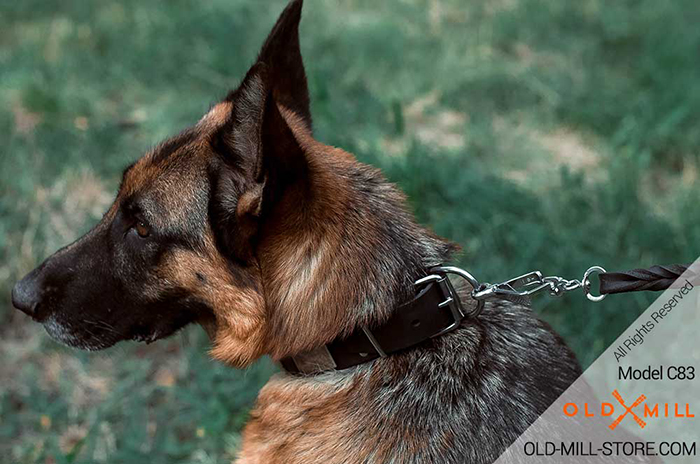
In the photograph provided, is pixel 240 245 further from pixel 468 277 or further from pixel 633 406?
pixel 633 406

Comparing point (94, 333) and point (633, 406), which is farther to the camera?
point (633, 406)

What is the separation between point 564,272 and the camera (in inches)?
162

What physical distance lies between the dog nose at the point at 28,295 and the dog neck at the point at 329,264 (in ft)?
3.06

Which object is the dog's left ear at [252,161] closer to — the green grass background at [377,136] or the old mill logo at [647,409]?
the green grass background at [377,136]

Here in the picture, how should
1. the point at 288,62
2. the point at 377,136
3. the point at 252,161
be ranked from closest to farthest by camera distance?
the point at 252,161, the point at 288,62, the point at 377,136

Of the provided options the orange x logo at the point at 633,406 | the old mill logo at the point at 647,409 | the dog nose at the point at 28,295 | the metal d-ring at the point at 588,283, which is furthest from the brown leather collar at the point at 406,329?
the old mill logo at the point at 647,409

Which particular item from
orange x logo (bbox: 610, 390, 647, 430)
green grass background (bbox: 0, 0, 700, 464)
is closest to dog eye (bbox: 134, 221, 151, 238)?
green grass background (bbox: 0, 0, 700, 464)

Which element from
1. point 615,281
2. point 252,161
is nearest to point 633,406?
point 615,281

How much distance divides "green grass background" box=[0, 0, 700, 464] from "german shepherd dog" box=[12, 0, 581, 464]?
1.01 m

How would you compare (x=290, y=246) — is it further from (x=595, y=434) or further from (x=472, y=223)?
(x=472, y=223)

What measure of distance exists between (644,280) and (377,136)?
10.5 ft

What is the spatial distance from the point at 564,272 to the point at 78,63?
14.5 feet

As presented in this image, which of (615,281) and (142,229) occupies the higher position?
(142,229)

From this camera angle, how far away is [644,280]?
Answer: 8.04 ft
